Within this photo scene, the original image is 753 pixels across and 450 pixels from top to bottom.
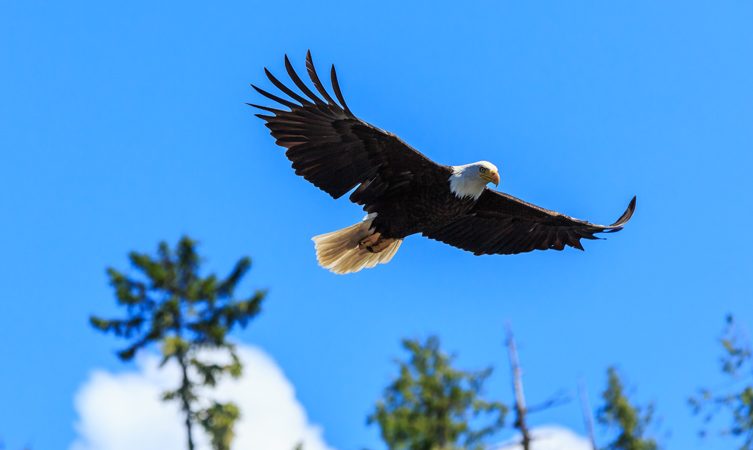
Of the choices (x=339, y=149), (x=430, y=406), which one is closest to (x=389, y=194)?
(x=339, y=149)

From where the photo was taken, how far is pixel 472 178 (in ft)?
26.9

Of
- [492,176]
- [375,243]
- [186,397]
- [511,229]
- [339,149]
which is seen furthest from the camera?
[186,397]

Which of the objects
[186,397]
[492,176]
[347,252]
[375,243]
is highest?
[186,397]

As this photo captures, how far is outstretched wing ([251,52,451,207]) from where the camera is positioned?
769 centimetres

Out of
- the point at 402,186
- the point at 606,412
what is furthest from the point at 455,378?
the point at 402,186

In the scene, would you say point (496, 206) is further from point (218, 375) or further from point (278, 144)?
point (218, 375)

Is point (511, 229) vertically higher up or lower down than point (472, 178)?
higher up

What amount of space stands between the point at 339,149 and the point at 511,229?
7.87ft

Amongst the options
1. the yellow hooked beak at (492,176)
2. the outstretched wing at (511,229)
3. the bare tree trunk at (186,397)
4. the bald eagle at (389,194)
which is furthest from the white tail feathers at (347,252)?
the bare tree trunk at (186,397)

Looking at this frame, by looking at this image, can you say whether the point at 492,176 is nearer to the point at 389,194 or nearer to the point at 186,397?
the point at 389,194

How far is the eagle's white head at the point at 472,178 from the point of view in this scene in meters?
8.20

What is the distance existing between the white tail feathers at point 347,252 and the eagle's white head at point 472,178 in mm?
1194

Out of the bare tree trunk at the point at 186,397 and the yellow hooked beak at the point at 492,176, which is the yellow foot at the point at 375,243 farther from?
the bare tree trunk at the point at 186,397

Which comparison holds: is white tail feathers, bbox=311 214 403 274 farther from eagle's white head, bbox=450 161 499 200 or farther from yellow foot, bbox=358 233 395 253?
eagle's white head, bbox=450 161 499 200
